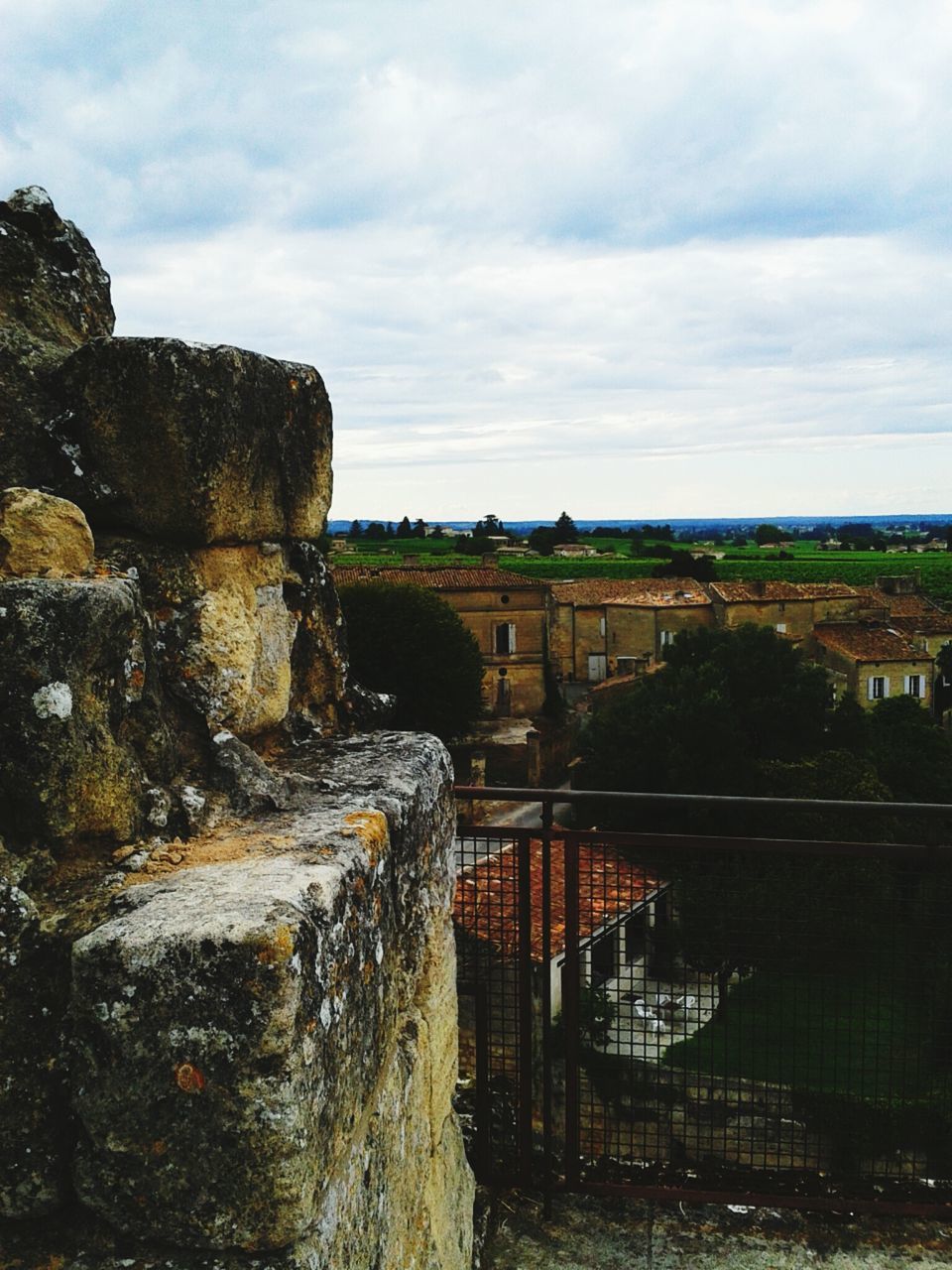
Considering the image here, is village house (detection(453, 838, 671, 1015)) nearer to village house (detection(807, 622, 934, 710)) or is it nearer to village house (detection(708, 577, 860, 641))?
village house (detection(807, 622, 934, 710))

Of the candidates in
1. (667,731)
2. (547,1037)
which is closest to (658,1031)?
(547,1037)

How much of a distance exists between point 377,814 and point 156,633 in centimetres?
70

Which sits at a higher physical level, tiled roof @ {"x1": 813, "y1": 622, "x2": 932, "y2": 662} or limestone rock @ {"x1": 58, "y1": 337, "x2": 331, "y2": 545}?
limestone rock @ {"x1": 58, "y1": 337, "x2": 331, "y2": 545}

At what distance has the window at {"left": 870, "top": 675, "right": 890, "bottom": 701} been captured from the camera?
39969mm

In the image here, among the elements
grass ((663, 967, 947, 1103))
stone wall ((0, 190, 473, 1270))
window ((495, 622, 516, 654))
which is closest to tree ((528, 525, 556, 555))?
window ((495, 622, 516, 654))

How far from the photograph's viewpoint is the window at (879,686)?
39969 millimetres

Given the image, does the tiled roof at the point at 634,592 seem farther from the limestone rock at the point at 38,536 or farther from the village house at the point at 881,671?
the limestone rock at the point at 38,536

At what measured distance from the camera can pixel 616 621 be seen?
52.2 m

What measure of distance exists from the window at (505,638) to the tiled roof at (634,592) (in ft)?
14.6

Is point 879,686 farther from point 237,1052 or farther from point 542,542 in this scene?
point 542,542

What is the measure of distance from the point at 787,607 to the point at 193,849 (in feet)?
155

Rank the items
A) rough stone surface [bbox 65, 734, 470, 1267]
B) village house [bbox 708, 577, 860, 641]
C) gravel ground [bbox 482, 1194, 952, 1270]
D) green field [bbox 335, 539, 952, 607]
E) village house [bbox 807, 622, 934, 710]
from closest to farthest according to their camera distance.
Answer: rough stone surface [bbox 65, 734, 470, 1267] < gravel ground [bbox 482, 1194, 952, 1270] < village house [bbox 807, 622, 934, 710] < village house [bbox 708, 577, 860, 641] < green field [bbox 335, 539, 952, 607]

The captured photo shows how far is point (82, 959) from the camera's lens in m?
1.75

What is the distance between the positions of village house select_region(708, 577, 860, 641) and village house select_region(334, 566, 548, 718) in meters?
8.30
